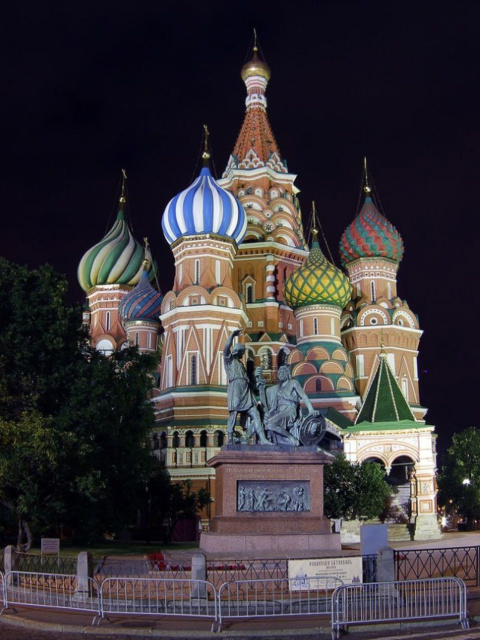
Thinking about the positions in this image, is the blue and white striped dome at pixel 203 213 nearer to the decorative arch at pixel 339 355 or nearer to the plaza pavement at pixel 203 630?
the decorative arch at pixel 339 355

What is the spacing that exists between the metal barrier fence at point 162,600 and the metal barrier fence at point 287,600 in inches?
12.0

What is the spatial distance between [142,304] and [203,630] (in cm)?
3944

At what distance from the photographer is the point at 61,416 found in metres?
22.8

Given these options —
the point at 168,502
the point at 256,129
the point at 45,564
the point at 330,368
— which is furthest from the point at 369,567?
the point at 256,129

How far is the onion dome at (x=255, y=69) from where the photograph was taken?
187 ft

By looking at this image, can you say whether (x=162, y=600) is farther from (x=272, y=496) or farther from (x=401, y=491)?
(x=401, y=491)

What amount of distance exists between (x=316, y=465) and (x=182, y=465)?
22612 millimetres

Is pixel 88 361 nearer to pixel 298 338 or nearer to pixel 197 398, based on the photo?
pixel 197 398

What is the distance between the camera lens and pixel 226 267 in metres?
43.8

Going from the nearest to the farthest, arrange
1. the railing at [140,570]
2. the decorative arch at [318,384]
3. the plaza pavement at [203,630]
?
the plaza pavement at [203,630], the railing at [140,570], the decorative arch at [318,384]

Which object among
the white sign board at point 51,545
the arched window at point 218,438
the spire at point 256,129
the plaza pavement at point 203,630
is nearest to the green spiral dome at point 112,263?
the spire at point 256,129

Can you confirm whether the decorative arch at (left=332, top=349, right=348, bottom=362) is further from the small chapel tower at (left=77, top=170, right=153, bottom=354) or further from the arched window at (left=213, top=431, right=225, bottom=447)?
the small chapel tower at (left=77, top=170, right=153, bottom=354)

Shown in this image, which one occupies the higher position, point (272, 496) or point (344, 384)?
point (344, 384)

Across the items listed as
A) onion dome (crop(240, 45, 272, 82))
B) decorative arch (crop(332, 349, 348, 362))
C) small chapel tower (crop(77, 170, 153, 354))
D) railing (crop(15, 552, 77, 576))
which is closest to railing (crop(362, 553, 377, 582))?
railing (crop(15, 552, 77, 576))
